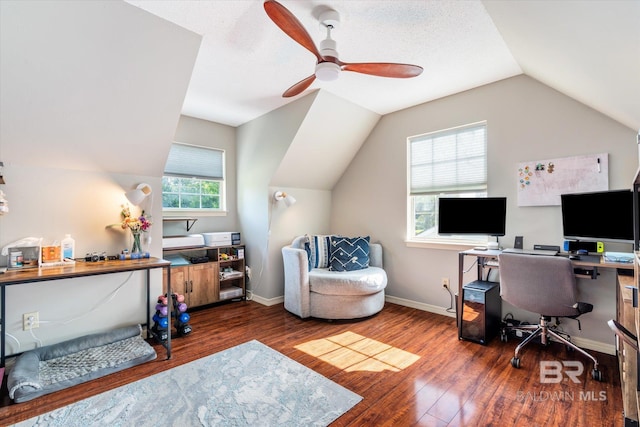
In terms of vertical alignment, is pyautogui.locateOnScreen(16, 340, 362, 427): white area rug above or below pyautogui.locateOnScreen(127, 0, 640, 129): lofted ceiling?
below

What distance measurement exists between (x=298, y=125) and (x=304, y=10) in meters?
1.58

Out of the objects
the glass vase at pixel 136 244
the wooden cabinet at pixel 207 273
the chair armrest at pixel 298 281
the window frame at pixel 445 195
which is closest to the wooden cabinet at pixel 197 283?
the wooden cabinet at pixel 207 273

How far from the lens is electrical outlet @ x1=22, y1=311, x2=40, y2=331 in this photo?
2.38 meters

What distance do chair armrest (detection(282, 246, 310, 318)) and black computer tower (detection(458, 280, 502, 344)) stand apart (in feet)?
5.33

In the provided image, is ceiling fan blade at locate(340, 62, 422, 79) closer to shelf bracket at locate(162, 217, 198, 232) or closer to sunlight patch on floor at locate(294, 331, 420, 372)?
sunlight patch on floor at locate(294, 331, 420, 372)

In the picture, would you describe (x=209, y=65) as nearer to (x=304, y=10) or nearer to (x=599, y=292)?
(x=304, y=10)

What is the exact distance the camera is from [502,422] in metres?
1.72

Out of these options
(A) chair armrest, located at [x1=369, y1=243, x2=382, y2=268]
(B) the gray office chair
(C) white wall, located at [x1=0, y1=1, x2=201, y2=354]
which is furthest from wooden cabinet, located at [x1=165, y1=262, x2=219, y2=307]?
(B) the gray office chair

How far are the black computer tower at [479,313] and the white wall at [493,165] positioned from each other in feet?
1.67

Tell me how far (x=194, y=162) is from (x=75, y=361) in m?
2.64

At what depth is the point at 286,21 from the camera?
5.37 feet

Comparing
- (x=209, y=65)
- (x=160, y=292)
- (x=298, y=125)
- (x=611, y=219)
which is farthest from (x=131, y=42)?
(x=611, y=219)

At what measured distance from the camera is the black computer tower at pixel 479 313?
271 centimetres

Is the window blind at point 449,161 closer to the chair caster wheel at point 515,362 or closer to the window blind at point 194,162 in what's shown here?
the chair caster wheel at point 515,362
